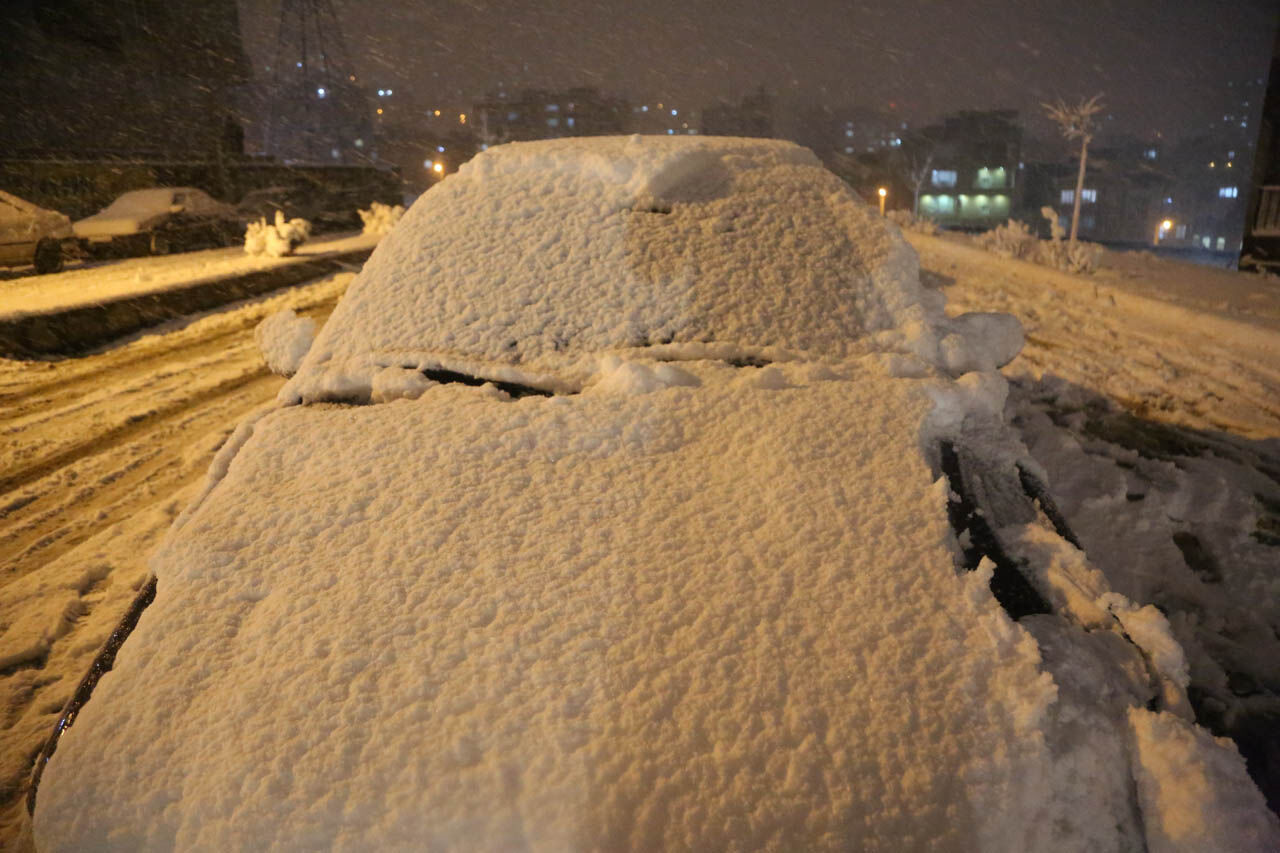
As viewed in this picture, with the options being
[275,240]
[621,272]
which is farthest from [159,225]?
[621,272]

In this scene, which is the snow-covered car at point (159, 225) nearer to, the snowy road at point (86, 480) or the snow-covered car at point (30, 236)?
the snow-covered car at point (30, 236)

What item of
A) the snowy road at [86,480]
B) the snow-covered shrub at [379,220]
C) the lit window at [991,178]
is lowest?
the snowy road at [86,480]

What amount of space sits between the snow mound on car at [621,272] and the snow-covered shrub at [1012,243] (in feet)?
32.6

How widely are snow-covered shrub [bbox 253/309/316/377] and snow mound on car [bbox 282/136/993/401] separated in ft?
1.16

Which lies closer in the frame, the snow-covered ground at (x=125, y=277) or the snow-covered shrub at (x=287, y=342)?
the snow-covered shrub at (x=287, y=342)

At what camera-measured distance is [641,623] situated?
56.9 inches

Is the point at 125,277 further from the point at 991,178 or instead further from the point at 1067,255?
the point at 991,178

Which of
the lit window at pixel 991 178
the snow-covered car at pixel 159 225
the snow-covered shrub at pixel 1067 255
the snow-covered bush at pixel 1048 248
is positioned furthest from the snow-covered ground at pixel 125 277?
the lit window at pixel 991 178

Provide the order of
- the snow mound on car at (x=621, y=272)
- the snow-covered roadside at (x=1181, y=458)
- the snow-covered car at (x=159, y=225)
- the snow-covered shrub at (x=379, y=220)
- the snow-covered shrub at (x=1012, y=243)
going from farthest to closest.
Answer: the snow-covered shrub at (x=379, y=220) < the snow-covered car at (x=159, y=225) < the snow-covered shrub at (x=1012, y=243) < the snow-covered roadside at (x=1181, y=458) < the snow mound on car at (x=621, y=272)

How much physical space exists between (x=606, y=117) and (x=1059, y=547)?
213ft

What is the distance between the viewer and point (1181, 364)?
5.88 metres

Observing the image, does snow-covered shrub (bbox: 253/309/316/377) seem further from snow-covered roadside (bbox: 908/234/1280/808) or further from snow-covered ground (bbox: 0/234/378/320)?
snow-covered ground (bbox: 0/234/378/320)

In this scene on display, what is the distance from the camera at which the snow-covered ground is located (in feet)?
27.4

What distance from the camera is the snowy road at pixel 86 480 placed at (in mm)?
2975
